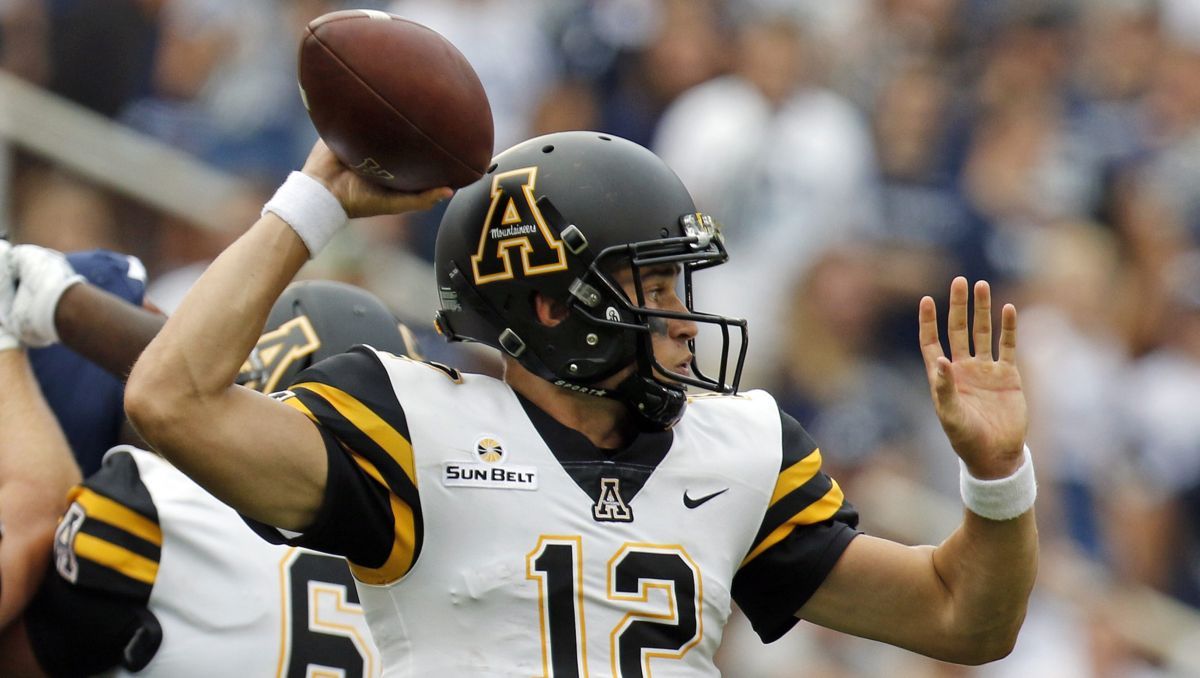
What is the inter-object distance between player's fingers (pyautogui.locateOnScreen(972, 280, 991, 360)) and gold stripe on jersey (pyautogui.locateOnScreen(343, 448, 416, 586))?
1033 mm

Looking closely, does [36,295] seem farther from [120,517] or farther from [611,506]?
[611,506]

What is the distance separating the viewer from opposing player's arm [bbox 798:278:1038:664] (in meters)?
2.90

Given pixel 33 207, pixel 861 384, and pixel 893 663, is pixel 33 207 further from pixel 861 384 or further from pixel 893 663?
pixel 893 663

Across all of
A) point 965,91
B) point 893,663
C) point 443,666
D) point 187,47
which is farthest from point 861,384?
point 443,666

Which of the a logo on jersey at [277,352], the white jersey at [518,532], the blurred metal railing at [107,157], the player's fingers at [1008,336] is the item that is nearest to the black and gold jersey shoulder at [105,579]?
the a logo on jersey at [277,352]

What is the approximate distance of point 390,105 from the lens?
2.65 meters

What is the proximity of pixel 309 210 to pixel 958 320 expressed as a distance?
113 centimetres

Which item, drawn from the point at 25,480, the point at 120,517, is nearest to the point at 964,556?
the point at 120,517

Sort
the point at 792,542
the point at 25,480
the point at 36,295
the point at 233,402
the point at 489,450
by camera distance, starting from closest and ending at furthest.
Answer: the point at 233,402 → the point at 489,450 → the point at 792,542 → the point at 25,480 → the point at 36,295

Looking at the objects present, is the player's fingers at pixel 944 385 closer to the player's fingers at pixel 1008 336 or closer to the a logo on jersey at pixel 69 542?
the player's fingers at pixel 1008 336

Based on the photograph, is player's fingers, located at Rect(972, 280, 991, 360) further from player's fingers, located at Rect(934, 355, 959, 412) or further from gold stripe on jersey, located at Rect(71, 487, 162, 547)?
gold stripe on jersey, located at Rect(71, 487, 162, 547)

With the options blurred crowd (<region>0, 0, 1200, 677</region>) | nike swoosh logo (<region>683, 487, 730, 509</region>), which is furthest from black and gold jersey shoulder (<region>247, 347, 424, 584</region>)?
blurred crowd (<region>0, 0, 1200, 677</region>)

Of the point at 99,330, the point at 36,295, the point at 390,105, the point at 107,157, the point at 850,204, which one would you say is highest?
the point at 390,105

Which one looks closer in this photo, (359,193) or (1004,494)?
(359,193)
